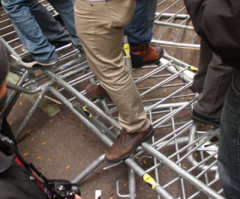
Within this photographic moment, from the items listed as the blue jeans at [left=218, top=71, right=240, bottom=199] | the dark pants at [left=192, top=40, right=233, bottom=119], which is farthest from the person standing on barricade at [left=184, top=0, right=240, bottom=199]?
the dark pants at [left=192, top=40, right=233, bottom=119]

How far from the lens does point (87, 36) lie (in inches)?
56.2

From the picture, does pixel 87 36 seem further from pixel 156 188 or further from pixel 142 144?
pixel 156 188

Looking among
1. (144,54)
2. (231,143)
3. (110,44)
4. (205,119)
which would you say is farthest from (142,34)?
(231,143)

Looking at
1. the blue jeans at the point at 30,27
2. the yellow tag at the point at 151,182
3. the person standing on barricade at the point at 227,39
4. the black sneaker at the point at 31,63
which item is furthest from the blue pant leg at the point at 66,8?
the person standing on barricade at the point at 227,39

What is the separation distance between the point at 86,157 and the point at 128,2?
5.35 feet

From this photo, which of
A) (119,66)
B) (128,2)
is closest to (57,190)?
(119,66)

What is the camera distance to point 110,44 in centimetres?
144

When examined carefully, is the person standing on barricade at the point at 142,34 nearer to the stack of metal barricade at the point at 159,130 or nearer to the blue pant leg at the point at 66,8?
the stack of metal barricade at the point at 159,130

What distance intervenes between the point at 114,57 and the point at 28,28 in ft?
4.02

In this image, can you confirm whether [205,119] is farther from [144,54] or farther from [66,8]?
[66,8]

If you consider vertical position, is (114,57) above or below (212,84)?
above

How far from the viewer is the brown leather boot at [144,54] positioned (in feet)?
7.37

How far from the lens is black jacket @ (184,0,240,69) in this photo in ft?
2.45

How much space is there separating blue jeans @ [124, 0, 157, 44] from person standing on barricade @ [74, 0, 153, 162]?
0.51 meters
